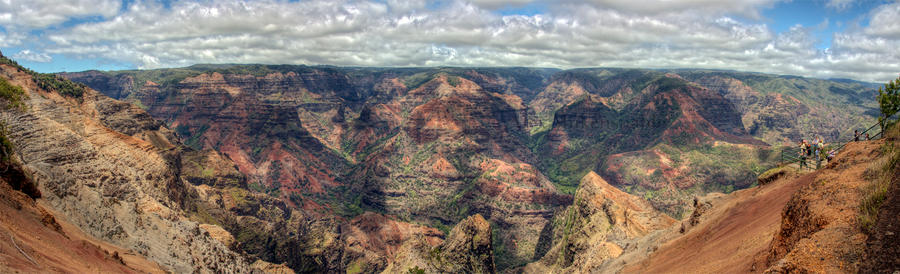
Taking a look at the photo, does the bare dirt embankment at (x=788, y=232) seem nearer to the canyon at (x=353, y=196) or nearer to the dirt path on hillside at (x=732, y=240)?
the dirt path on hillside at (x=732, y=240)

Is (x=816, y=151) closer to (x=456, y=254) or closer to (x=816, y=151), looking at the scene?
(x=816, y=151)

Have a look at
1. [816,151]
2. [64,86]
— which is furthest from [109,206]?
[64,86]

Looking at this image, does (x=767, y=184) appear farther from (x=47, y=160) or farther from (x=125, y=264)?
(x=47, y=160)

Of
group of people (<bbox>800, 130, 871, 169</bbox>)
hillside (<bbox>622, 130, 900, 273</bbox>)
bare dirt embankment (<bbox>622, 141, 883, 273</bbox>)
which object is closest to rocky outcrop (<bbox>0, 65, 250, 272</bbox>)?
bare dirt embankment (<bbox>622, 141, 883, 273</bbox>)

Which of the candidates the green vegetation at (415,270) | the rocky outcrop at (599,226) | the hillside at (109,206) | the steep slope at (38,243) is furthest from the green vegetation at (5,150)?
the rocky outcrop at (599,226)

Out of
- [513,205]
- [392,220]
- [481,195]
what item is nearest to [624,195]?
[513,205]

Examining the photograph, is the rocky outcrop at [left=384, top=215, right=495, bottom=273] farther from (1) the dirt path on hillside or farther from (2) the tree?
(2) the tree
